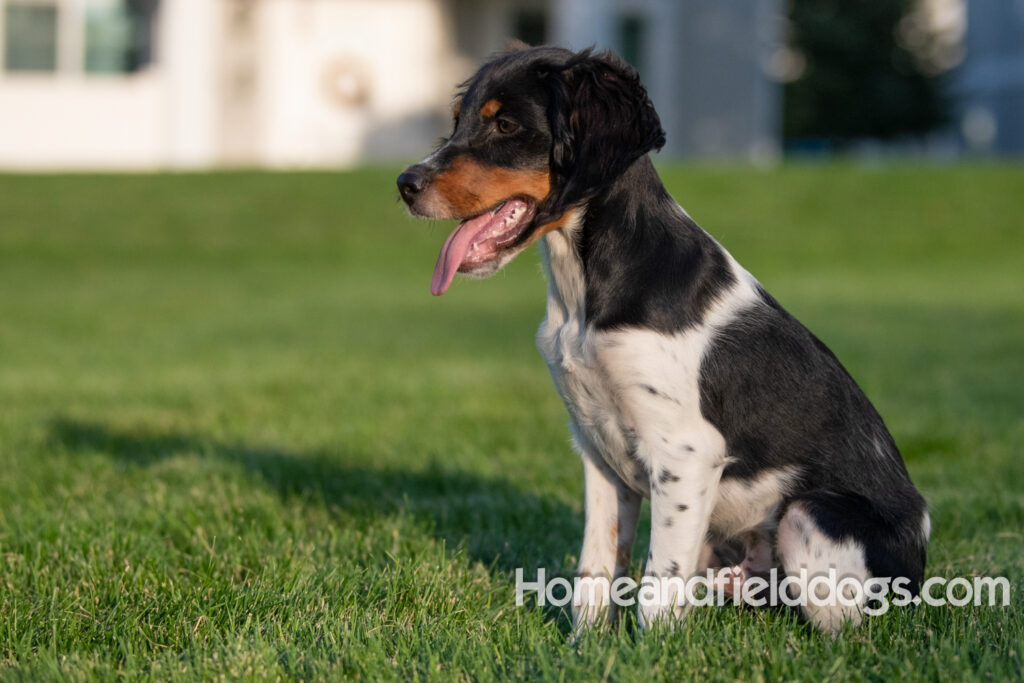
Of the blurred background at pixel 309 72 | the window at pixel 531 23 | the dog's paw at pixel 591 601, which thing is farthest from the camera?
the window at pixel 531 23

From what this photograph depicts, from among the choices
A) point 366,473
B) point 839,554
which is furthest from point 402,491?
point 839,554

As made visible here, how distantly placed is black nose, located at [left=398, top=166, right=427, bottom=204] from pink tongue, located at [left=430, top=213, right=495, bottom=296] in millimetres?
155

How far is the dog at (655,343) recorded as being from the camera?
2.87 metres

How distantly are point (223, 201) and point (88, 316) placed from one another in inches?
268

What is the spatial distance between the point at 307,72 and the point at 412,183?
906 inches

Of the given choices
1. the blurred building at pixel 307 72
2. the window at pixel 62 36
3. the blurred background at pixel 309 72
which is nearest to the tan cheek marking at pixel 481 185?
the blurred background at pixel 309 72

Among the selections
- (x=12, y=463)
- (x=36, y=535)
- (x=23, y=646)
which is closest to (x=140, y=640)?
(x=23, y=646)

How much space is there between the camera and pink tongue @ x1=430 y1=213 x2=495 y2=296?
297 cm

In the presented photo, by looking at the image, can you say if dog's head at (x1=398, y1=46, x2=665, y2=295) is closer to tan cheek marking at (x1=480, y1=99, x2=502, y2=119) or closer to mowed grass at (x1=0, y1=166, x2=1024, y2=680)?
tan cheek marking at (x1=480, y1=99, x2=502, y2=119)

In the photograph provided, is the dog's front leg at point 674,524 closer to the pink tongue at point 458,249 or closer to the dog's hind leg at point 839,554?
the dog's hind leg at point 839,554

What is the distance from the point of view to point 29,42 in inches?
856

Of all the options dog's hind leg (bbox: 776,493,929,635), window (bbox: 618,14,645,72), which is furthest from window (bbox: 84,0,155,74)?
dog's hind leg (bbox: 776,493,929,635)

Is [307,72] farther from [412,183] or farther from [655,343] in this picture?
[655,343]

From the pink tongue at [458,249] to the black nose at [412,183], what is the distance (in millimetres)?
155
